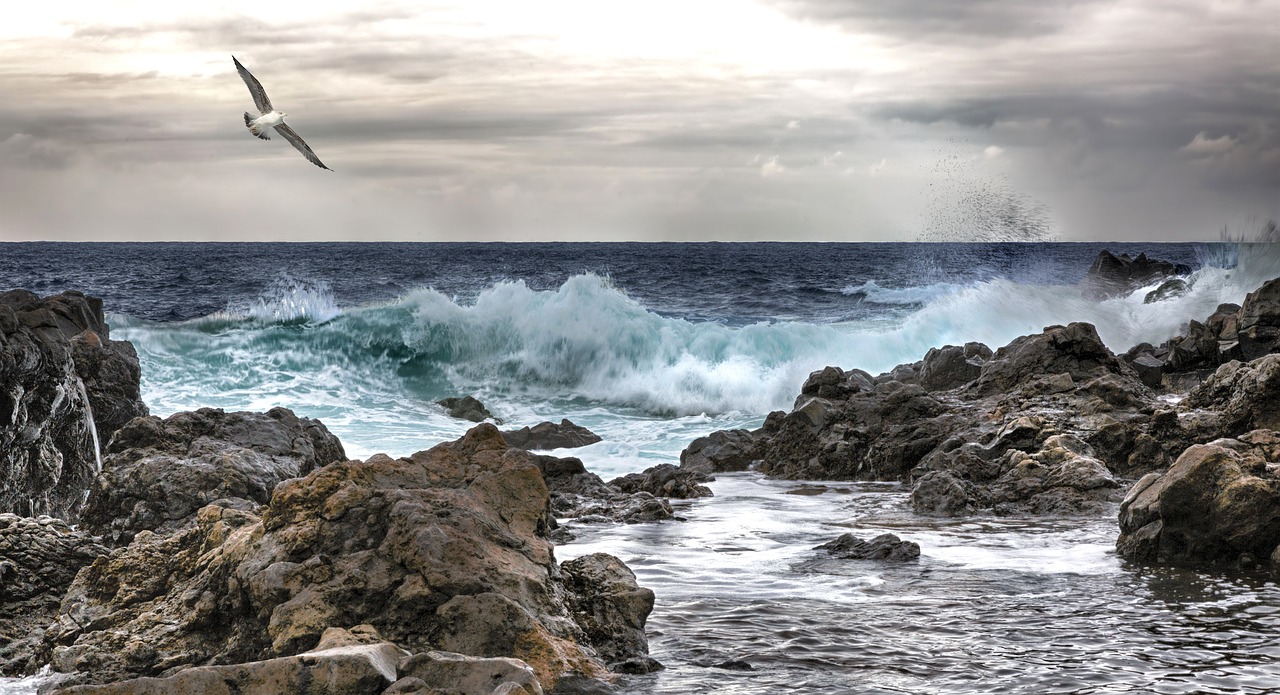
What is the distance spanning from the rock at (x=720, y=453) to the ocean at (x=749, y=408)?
0.92 meters

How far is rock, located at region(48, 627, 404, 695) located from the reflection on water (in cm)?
127

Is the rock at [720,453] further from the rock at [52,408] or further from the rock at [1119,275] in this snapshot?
the rock at [1119,275]

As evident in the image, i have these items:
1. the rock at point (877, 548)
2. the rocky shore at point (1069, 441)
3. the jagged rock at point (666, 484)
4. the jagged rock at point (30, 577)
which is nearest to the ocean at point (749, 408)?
the rock at point (877, 548)

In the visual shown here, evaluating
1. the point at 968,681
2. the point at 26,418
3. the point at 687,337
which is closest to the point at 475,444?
the point at 968,681

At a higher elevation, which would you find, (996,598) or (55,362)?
(55,362)

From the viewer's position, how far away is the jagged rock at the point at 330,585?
4.56 m

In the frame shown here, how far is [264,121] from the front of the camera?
10.8 metres

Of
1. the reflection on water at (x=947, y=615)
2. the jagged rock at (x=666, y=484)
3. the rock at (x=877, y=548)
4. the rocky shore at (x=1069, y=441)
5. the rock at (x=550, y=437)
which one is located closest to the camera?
the reflection on water at (x=947, y=615)

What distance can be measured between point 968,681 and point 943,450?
625cm

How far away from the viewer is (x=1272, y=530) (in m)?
6.82

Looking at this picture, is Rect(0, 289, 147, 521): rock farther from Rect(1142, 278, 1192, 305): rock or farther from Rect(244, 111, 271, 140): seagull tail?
Rect(1142, 278, 1192, 305): rock

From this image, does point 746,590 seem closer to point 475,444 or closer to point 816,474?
point 475,444

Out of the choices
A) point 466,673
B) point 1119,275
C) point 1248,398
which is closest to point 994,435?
point 1248,398

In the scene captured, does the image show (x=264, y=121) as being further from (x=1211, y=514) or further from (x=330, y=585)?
(x=1211, y=514)
